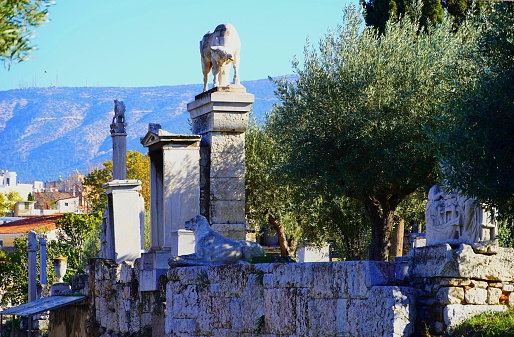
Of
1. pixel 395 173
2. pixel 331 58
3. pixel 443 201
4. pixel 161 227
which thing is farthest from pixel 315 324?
pixel 331 58

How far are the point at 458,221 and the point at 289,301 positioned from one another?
202 cm

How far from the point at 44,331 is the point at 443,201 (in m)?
18.1

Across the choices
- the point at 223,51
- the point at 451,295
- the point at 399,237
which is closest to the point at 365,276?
the point at 451,295

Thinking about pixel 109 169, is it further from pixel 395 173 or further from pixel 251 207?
pixel 395 173

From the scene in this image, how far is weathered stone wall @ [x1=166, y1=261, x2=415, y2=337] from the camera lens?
9.69 meters

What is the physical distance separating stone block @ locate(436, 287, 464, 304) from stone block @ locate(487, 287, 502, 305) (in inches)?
13.3

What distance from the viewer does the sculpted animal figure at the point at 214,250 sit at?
45.6 feet

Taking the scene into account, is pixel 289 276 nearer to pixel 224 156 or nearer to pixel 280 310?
pixel 280 310

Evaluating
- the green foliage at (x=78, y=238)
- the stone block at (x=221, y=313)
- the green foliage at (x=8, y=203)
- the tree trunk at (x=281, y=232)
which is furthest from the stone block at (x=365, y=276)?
the green foliage at (x=8, y=203)

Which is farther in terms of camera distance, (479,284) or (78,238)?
(78,238)

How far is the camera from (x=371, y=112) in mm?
21094

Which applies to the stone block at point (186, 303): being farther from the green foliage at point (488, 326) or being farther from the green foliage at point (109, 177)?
the green foliage at point (109, 177)

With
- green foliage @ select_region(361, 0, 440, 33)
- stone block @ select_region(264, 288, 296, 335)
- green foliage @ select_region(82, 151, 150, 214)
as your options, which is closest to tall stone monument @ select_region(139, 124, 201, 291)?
stone block @ select_region(264, 288, 296, 335)

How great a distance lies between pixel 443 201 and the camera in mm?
12359
